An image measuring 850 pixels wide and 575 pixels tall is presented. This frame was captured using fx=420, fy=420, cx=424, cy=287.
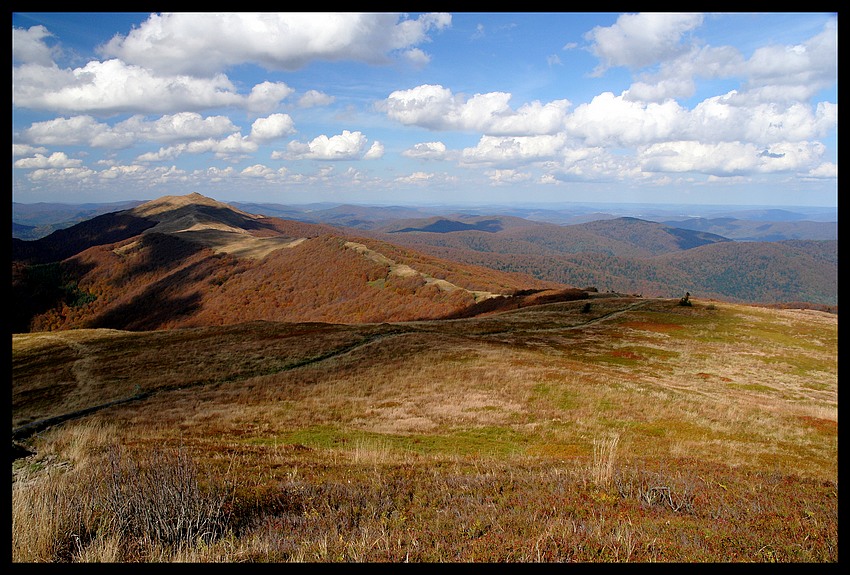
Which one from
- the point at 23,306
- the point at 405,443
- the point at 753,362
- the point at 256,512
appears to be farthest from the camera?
the point at 23,306

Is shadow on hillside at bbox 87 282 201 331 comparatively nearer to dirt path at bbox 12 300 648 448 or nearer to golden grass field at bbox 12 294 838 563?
dirt path at bbox 12 300 648 448

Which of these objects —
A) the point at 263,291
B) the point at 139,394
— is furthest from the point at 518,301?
the point at 263,291

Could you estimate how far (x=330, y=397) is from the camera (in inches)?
1022

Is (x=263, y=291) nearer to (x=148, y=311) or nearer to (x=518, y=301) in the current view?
(x=148, y=311)

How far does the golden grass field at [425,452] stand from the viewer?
259 inches

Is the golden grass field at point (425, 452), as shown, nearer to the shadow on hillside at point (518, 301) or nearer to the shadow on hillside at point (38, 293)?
the shadow on hillside at point (518, 301)

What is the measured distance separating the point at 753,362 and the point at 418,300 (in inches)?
3683

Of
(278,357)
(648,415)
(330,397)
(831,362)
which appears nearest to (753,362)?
(831,362)

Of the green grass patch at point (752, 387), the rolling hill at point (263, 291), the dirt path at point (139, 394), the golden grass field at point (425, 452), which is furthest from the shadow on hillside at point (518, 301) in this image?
the green grass patch at point (752, 387)

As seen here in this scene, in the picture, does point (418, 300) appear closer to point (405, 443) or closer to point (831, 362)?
point (831, 362)

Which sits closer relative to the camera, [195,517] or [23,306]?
[195,517]

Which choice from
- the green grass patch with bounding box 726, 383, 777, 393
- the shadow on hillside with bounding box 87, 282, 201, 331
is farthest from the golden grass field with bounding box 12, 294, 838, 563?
the shadow on hillside with bounding box 87, 282, 201, 331

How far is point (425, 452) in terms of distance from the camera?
15820 mm
